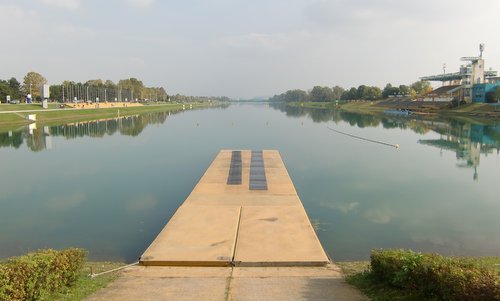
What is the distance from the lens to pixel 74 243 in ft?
45.4

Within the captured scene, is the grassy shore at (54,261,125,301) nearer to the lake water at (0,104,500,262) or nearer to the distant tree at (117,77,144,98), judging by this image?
the lake water at (0,104,500,262)

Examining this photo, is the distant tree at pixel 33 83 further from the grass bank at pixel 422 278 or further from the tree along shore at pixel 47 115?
the grass bank at pixel 422 278

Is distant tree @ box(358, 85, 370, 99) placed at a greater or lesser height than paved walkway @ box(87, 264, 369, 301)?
greater

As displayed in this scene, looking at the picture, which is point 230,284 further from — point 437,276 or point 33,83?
point 33,83

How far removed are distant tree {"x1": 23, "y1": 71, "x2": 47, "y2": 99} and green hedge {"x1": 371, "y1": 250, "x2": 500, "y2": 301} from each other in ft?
376

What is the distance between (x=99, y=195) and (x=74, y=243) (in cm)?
693

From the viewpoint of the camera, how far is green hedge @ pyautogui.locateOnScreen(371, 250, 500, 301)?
5.64 m

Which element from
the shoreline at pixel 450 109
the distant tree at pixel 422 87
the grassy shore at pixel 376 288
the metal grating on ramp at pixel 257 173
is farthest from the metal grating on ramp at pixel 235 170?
the distant tree at pixel 422 87

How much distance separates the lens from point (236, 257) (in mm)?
10414

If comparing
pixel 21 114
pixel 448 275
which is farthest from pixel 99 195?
pixel 21 114

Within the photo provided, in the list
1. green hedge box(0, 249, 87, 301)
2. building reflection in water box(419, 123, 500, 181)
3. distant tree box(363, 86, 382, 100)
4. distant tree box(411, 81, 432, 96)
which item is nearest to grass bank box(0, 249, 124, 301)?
green hedge box(0, 249, 87, 301)

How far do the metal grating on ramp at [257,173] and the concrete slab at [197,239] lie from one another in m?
4.21

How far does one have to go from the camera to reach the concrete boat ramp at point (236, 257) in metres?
7.91

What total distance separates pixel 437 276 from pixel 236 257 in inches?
206
